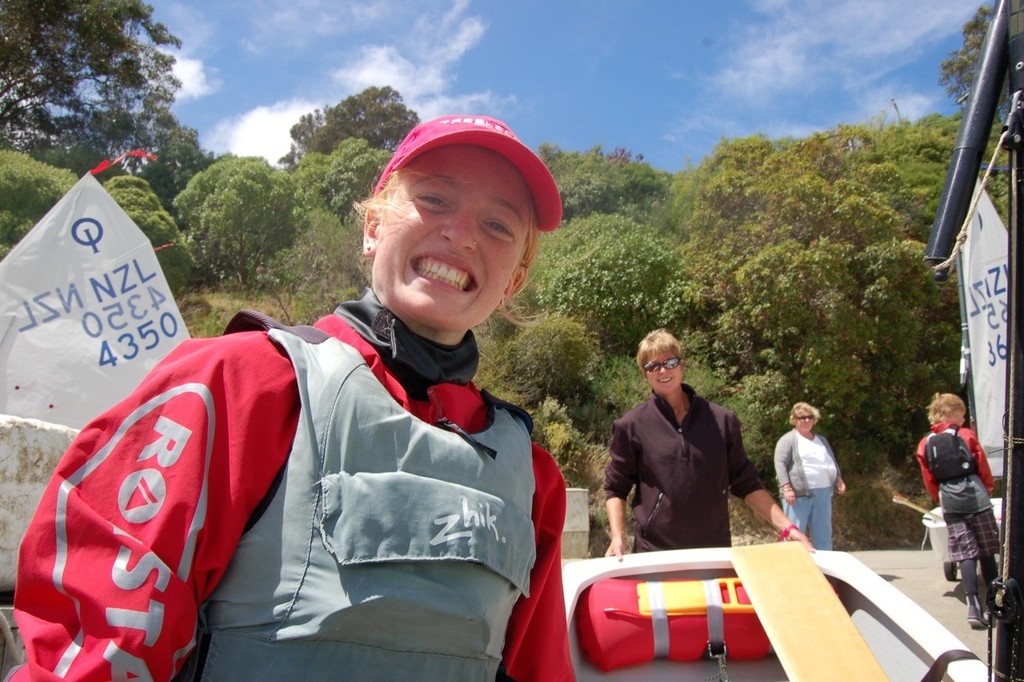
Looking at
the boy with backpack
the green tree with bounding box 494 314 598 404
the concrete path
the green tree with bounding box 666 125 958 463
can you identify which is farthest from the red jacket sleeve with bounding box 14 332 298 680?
the green tree with bounding box 666 125 958 463

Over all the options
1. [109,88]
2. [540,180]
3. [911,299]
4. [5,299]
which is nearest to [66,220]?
[5,299]

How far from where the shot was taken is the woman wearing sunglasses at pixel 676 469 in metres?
3.30

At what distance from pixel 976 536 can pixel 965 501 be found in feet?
0.90

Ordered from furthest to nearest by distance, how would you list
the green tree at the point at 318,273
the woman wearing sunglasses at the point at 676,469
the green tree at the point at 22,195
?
the green tree at the point at 318,273 → the green tree at the point at 22,195 → the woman wearing sunglasses at the point at 676,469

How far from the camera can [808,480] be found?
7008 mm

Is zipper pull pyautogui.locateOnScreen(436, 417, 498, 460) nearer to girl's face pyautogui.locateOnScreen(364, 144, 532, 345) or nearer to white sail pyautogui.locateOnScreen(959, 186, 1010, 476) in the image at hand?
girl's face pyautogui.locateOnScreen(364, 144, 532, 345)

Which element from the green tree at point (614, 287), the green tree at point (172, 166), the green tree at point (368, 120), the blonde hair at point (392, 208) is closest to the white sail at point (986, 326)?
the blonde hair at point (392, 208)

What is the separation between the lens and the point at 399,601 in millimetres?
900

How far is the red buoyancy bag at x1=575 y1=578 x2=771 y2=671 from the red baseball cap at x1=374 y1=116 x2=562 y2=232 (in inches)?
72.5

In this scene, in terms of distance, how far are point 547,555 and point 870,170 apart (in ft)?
47.4

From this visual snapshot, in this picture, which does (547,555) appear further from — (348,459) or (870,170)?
(870,170)

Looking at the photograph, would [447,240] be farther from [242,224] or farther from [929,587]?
[242,224]

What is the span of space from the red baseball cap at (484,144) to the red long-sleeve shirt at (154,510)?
17.2 inches

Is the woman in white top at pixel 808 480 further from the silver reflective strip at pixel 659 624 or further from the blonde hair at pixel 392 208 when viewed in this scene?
the blonde hair at pixel 392 208
